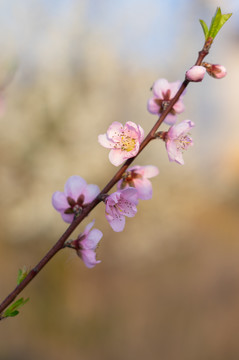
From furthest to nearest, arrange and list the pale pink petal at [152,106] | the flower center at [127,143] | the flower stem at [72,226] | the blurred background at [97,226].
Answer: the blurred background at [97,226] → the pale pink petal at [152,106] → the flower center at [127,143] → the flower stem at [72,226]

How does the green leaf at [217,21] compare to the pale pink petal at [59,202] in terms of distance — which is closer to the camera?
the green leaf at [217,21]

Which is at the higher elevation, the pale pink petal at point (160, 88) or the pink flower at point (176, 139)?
the pale pink petal at point (160, 88)

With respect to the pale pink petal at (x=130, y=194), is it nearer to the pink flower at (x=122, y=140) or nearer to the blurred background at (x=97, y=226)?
the pink flower at (x=122, y=140)

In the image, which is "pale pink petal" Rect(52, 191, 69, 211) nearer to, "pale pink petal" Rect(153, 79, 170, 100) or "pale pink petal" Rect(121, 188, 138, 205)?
"pale pink petal" Rect(121, 188, 138, 205)

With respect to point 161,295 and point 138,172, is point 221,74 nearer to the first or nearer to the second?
point 138,172

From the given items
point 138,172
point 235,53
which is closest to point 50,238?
point 235,53

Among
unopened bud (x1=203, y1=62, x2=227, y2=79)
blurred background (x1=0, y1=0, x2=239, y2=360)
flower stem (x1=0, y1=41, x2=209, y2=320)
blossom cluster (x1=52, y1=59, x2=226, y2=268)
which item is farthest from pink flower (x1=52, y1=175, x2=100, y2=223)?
blurred background (x1=0, y1=0, x2=239, y2=360)

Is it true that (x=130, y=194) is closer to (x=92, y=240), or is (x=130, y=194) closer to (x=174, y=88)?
(x=92, y=240)

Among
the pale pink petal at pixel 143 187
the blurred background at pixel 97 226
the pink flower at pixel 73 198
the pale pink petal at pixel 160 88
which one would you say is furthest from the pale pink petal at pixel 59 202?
the blurred background at pixel 97 226
